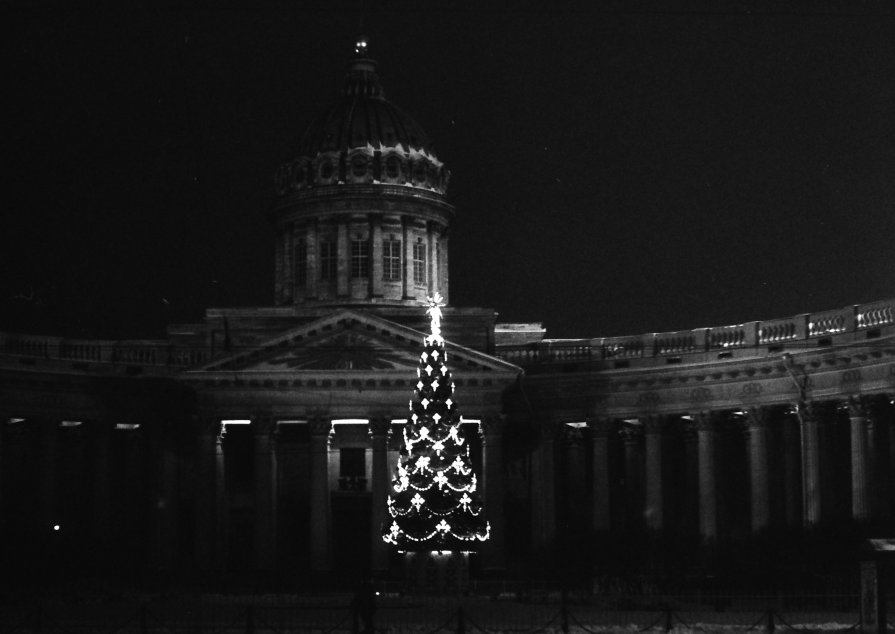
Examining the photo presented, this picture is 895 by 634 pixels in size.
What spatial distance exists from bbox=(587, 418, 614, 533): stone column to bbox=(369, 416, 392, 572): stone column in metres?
9.21

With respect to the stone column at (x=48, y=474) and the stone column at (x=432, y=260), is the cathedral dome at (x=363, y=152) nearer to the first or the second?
the stone column at (x=432, y=260)

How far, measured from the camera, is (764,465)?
8538 cm

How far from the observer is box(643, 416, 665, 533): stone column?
89.0m

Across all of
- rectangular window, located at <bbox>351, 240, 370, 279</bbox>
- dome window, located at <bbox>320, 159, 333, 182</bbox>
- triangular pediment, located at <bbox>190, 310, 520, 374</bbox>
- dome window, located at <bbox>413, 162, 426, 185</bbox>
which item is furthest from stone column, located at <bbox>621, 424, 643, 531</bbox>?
dome window, located at <bbox>320, 159, 333, 182</bbox>

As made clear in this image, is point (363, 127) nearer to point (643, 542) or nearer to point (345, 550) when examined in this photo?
point (345, 550)

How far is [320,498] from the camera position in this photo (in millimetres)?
90312

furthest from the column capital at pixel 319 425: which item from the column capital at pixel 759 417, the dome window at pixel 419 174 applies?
the dome window at pixel 419 174

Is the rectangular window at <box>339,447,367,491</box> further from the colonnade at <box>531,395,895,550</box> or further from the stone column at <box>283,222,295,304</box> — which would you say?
the stone column at <box>283,222,295,304</box>

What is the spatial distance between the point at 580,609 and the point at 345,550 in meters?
31.3

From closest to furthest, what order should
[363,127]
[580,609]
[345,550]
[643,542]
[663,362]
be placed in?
[580,609], [643,542], [663,362], [345,550], [363,127]

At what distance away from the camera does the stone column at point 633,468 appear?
9456cm

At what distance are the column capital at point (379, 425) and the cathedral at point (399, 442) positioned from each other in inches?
3.5

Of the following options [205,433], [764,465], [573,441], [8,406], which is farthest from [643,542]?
[8,406]

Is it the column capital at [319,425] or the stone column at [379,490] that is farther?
the column capital at [319,425]
